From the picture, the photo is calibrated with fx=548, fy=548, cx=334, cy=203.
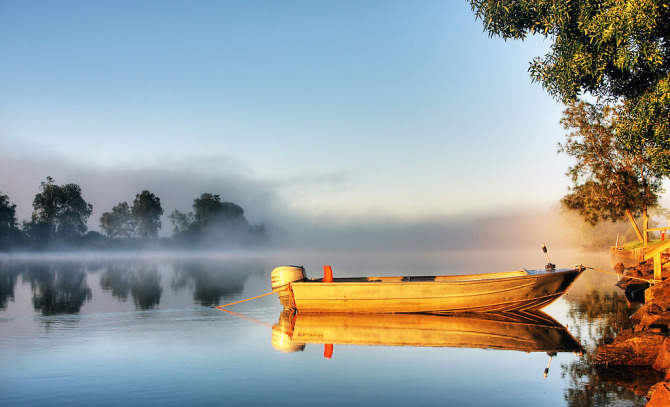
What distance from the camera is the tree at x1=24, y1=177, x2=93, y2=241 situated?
148 m

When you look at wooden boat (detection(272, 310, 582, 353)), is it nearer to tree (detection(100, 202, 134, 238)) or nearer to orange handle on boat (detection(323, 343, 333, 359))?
orange handle on boat (detection(323, 343, 333, 359))

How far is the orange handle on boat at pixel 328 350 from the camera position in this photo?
49.8ft

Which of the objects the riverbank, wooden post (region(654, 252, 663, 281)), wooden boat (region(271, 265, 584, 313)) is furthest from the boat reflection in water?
wooden post (region(654, 252, 663, 281))

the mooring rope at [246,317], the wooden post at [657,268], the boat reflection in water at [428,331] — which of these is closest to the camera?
the boat reflection in water at [428,331]

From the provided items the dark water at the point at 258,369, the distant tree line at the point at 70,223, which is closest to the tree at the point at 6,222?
the distant tree line at the point at 70,223

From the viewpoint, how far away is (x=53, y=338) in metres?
17.9

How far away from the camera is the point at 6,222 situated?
12888cm

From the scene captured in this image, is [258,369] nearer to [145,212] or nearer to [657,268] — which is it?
[657,268]

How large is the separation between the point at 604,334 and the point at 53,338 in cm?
1771

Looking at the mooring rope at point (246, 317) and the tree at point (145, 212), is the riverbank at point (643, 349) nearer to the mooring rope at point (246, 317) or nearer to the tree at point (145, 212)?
the mooring rope at point (246, 317)

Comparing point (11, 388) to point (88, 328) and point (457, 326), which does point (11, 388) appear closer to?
point (88, 328)

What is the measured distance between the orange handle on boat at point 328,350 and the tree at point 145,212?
173 m

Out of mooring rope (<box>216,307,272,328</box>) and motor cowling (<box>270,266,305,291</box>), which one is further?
motor cowling (<box>270,266,305,291</box>)

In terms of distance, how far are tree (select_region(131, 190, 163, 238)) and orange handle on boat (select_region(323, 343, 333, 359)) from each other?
173 m
